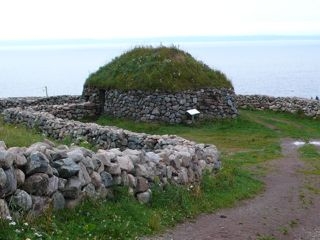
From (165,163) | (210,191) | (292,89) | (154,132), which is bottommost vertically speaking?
(292,89)

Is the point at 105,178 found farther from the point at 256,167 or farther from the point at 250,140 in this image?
the point at 250,140

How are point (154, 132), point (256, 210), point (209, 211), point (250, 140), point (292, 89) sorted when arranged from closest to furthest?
point (209, 211) → point (256, 210) → point (250, 140) → point (154, 132) → point (292, 89)

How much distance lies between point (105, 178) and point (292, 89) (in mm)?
88425

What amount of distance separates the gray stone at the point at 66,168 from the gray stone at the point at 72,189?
0.11m

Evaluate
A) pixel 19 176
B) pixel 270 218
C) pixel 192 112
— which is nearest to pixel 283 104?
pixel 192 112

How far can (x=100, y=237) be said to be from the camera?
8.35m

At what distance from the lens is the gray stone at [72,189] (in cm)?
898

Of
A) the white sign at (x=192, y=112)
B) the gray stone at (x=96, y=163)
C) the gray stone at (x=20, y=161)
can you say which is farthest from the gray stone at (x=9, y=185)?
the white sign at (x=192, y=112)

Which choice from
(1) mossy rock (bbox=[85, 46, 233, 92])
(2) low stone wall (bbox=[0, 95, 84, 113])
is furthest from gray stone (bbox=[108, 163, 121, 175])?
(2) low stone wall (bbox=[0, 95, 84, 113])

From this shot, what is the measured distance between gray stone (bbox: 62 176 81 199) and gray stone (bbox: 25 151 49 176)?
56 centimetres

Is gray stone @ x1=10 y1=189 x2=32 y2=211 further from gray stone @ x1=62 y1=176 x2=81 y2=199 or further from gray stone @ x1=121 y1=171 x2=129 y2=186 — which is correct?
gray stone @ x1=121 y1=171 x2=129 y2=186

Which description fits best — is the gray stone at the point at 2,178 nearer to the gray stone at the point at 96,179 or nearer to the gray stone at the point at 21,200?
the gray stone at the point at 21,200

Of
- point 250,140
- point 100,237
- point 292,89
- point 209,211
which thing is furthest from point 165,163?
point 292,89

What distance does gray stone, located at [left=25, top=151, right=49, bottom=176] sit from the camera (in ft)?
27.9
